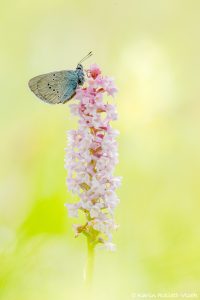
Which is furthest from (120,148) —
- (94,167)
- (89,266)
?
(89,266)

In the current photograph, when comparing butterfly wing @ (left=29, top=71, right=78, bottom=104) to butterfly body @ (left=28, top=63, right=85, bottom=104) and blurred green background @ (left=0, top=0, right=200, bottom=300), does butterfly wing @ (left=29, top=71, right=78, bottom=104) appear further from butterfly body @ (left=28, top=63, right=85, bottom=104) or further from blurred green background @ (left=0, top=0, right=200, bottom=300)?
blurred green background @ (left=0, top=0, right=200, bottom=300)

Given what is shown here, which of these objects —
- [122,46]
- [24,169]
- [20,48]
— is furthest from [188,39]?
[24,169]

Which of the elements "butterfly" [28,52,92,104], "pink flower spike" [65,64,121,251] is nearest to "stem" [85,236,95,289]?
"pink flower spike" [65,64,121,251]

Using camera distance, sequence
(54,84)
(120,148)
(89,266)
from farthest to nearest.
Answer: (120,148)
(54,84)
(89,266)

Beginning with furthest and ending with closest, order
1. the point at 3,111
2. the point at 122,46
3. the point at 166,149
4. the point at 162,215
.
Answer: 1. the point at 122,46
2. the point at 3,111
3. the point at 166,149
4. the point at 162,215

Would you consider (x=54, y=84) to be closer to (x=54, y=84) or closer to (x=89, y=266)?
(x=54, y=84)

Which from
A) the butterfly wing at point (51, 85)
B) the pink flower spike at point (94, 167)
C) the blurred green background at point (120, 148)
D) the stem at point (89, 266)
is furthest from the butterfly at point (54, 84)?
the stem at point (89, 266)

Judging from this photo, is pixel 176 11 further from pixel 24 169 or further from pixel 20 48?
pixel 24 169
